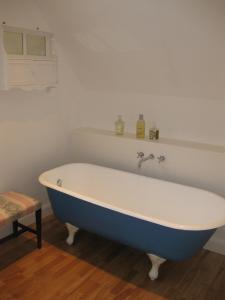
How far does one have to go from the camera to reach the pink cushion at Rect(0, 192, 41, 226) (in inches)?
91.7

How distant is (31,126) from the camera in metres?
2.92

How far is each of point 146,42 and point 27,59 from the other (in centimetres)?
96

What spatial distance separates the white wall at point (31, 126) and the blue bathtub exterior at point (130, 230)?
0.45 metres

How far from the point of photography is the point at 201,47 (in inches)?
90.4

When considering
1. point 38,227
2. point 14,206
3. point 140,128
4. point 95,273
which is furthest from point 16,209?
point 140,128

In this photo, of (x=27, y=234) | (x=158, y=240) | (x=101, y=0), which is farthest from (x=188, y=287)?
(x=101, y=0)

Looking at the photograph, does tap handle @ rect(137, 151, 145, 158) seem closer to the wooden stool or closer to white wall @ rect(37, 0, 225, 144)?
white wall @ rect(37, 0, 225, 144)

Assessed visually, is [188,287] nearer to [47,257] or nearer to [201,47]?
[47,257]

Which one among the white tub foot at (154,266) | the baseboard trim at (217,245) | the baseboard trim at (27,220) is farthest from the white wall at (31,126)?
the baseboard trim at (217,245)

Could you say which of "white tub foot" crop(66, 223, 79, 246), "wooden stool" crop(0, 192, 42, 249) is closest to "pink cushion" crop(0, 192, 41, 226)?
"wooden stool" crop(0, 192, 42, 249)

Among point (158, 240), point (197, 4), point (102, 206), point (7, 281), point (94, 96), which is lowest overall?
point (7, 281)

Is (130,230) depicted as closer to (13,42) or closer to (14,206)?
(14,206)

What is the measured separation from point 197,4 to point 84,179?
180cm

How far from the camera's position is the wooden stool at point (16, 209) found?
2.34 meters
